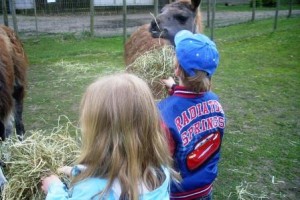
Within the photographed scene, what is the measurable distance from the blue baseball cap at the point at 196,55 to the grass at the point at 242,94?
5.87 ft

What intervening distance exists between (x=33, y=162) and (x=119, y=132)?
788 mm

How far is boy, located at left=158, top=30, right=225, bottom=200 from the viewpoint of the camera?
2.15 metres

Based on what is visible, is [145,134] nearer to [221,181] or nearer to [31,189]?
[31,189]

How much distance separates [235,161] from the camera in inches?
166

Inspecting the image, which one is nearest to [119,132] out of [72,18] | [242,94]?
[242,94]

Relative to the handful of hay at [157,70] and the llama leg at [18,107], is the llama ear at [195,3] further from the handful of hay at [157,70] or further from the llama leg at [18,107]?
the llama leg at [18,107]

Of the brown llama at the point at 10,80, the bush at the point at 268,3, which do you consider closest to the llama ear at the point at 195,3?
the brown llama at the point at 10,80

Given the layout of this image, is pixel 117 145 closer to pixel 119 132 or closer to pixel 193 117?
pixel 119 132

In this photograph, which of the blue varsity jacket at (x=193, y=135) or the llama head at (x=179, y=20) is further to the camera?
the llama head at (x=179, y=20)

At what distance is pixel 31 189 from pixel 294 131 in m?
3.96

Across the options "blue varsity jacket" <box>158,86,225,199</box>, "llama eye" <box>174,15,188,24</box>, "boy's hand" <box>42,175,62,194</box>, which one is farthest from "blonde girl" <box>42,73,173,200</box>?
"llama eye" <box>174,15,188,24</box>

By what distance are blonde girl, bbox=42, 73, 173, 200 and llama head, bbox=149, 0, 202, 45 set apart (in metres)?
3.09

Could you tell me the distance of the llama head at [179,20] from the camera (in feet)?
15.0

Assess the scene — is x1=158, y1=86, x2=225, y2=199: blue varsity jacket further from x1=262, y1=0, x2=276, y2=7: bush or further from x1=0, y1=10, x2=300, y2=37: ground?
x1=262, y1=0, x2=276, y2=7: bush
